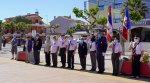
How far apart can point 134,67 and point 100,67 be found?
1996mm

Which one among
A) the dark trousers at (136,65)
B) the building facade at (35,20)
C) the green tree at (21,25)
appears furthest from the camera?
the building facade at (35,20)

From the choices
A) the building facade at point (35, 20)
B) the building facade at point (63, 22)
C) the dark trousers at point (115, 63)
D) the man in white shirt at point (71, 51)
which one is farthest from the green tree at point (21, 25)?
the dark trousers at point (115, 63)

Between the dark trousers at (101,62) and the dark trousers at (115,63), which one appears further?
the dark trousers at (101,62)

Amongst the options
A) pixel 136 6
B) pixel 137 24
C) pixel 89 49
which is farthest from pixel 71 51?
pixel 137 24

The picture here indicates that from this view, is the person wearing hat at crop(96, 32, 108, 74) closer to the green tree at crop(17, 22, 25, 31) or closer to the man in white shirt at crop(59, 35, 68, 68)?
the man in white shirt at crop(59, 35, 68, 68)

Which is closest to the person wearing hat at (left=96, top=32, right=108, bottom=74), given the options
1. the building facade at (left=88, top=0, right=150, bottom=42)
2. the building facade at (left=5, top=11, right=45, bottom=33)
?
the building facade at (left=88, top=0, right=150, bottom=42)

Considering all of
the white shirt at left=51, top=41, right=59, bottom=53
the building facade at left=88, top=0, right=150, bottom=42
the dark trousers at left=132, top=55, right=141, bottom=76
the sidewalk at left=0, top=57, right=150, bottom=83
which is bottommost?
the sidewalk at left=0, top=57, right=150, bottom=83

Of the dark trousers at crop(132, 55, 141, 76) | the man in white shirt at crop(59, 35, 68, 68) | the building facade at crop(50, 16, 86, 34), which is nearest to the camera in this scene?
the dark trousers at crop(132, 55, 141, 76)

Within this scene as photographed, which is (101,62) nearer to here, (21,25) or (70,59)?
(70,59)

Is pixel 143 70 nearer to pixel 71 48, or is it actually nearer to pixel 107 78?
pixel 107 78

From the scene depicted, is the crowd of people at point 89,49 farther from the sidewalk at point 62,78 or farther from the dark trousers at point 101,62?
the sidewalk at point 62,78

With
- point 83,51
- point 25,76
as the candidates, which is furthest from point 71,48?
point 25,76

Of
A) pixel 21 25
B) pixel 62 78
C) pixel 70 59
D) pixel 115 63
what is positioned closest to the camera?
pixel 62 78

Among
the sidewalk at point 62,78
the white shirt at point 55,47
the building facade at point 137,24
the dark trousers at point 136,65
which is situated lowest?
the sidewalk at point 62,78
